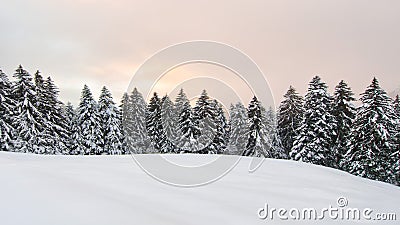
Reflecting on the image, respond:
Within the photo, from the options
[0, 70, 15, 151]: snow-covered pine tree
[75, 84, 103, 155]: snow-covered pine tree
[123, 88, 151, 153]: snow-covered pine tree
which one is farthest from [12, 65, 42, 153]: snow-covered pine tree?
[123, 88, 151, 153]: snow-covered pine tree

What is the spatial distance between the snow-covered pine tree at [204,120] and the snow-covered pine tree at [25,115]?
15.2 m

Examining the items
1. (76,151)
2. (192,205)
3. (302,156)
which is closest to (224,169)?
(192,205)

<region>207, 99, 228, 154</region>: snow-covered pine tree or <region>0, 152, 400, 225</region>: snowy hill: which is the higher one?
<region>207, 99, 228, 154</region>: snow-covered pine tree

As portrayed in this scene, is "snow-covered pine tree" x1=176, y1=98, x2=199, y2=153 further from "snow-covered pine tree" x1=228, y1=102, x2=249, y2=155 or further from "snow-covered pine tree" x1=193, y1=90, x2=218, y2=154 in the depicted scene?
"snow-covered pine tree" x1=228, y1=102, x2=249, y2=155

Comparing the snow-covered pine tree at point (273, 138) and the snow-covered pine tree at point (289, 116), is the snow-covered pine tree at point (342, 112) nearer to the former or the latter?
the snow-covered pine tree at point (289, 116)

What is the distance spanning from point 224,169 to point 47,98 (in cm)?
2892

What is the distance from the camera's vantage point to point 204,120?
98.1ft

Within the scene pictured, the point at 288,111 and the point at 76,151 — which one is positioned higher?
the point at 288,111

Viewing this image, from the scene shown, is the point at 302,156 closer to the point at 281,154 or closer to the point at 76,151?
the point at 281,154

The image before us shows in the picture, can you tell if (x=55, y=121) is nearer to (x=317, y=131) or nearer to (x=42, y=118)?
(x=42, y=118)

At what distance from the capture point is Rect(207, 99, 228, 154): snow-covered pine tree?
31469 millimetres

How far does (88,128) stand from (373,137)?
28336mm

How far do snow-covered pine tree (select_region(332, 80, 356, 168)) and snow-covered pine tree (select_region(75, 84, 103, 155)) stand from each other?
25.5 m

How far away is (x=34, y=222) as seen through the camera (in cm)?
252
